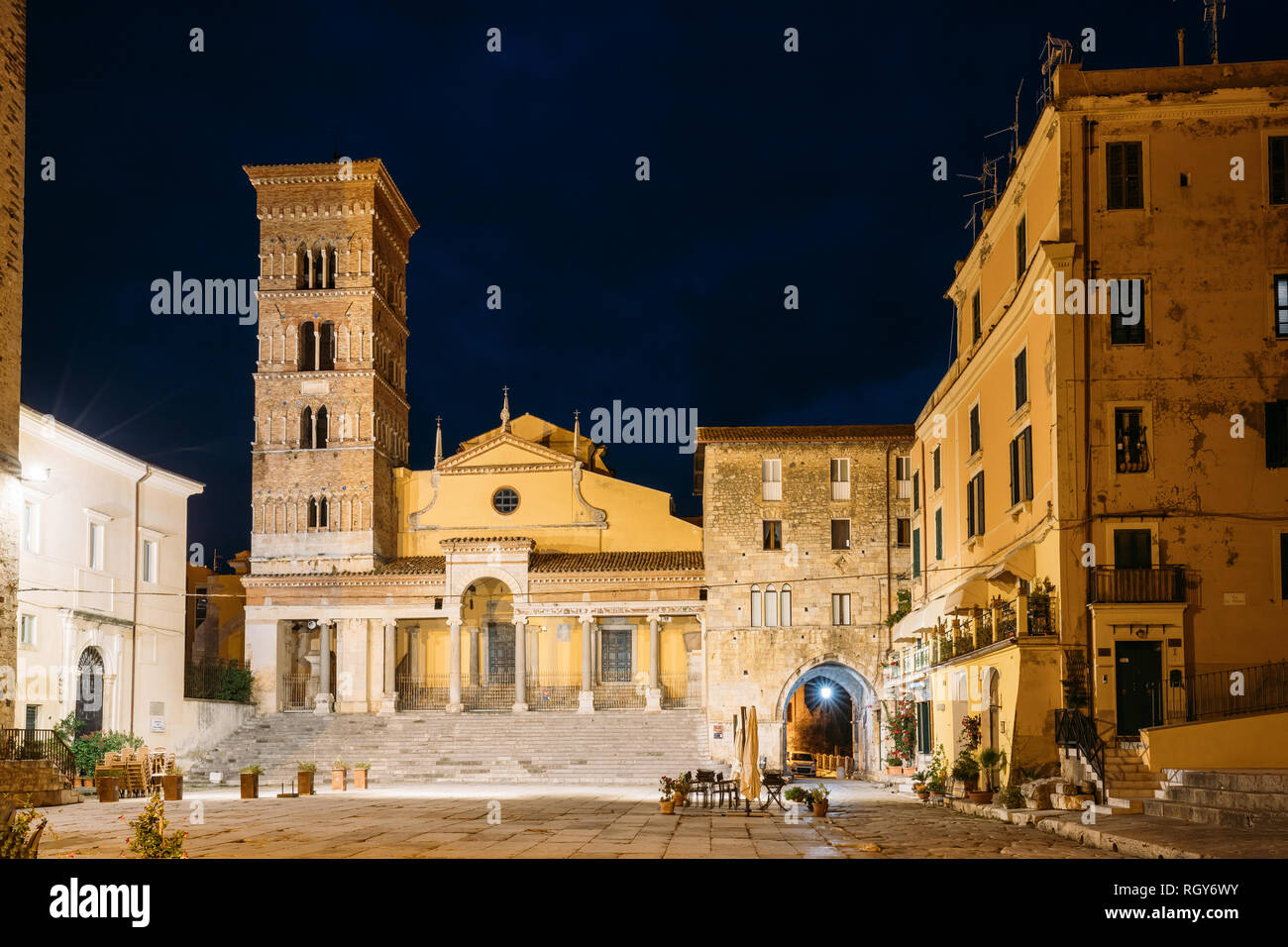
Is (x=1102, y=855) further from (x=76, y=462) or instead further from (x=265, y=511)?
(x=265, y=511)

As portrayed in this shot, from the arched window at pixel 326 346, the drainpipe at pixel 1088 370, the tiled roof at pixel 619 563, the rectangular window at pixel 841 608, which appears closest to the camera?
the drainpipe at pixel 1088 370

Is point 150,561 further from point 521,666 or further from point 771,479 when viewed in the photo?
point 771,479

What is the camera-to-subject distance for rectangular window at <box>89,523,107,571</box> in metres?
35.3

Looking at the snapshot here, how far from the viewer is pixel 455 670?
4653 cm

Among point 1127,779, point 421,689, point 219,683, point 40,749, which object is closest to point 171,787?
point 40,749

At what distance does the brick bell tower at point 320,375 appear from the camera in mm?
49188

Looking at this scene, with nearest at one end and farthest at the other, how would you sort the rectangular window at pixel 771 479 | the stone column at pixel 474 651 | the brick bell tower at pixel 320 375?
the rectangular window at pixel 771 479, the stone column at pixel 474 651, the brick bell tower at pixel 320 375

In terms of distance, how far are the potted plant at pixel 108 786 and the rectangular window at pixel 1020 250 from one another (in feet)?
72.3

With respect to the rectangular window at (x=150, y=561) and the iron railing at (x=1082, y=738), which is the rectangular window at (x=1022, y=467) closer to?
the iron railing at (x=1082, y=738)

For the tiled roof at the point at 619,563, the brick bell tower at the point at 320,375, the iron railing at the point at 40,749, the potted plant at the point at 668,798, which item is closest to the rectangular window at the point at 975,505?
the potted plant at the point at 668,798

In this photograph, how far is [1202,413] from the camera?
870 inches

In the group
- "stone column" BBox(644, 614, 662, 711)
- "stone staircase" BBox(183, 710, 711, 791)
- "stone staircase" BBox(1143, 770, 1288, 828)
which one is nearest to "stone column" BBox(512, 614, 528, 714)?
"stone staircase" BBox(183, 710, 711, 791)

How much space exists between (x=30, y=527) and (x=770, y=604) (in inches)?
906

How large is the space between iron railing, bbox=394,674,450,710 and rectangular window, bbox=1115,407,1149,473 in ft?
102
